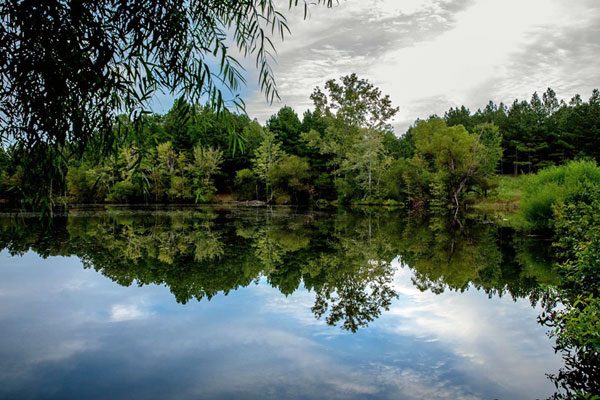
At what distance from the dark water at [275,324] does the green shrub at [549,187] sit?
207 cm

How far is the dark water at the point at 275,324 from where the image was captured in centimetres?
445

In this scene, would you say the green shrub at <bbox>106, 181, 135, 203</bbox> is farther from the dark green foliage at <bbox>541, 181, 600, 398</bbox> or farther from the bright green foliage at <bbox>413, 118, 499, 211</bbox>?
the dark green foliage at <bbox>541, 181, 600, 398</bbox>

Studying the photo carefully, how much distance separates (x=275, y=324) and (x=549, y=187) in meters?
12.4

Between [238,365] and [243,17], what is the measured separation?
4165 mm

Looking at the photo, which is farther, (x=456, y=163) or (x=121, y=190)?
(x=121, y=190)

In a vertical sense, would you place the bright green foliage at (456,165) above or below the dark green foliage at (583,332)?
above

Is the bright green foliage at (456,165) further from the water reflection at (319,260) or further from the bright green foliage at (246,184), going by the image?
the bright green foliage at (246,184)

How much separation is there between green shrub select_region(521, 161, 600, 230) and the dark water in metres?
2.07

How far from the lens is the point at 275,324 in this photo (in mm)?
6512

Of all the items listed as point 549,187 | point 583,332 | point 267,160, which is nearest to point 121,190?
point 267,160

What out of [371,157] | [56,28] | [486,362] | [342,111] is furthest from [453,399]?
[342,111]

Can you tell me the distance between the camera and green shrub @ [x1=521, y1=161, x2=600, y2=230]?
43.3ft

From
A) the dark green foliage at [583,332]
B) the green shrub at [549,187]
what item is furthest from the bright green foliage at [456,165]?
the dark green foliage at [583,332]

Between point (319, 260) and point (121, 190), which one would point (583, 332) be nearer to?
point (319, 260)
